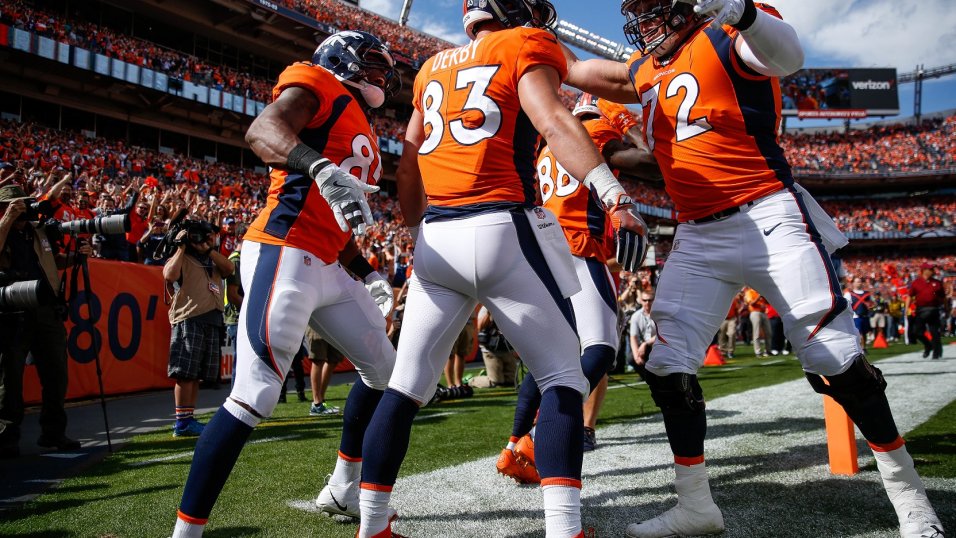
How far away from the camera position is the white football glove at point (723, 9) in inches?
94.8

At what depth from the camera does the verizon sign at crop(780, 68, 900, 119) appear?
48969 mm

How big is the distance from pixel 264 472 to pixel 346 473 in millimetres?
1261

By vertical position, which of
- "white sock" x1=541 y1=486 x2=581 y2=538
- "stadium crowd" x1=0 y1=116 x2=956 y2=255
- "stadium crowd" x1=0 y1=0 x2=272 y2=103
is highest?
"stadium crowd" x1=0 y1=0 x2=272 y2=103

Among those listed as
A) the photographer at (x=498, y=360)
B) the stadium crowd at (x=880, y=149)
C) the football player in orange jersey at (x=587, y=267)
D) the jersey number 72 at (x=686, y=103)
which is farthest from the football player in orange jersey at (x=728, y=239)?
the stadium crowd at (x=880, y=149)

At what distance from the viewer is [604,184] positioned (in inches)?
84.5

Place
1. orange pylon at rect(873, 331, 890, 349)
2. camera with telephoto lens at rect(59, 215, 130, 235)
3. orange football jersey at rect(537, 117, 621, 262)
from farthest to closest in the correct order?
orange pylon at rect(873, 331, 890, 349) < orange football jersey at rect(537, 117, 621, 262) < camera with telephoto lens at rect(59, 215, 130, 235)

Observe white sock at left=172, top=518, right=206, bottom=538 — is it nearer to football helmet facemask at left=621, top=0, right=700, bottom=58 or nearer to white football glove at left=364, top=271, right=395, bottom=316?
white football glove at left=364, top=271, right=395, bottom=316

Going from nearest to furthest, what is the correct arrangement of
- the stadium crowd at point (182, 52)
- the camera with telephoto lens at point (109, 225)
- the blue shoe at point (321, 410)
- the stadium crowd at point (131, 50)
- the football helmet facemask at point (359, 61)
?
the football helmet facemask at point (359, 61) → the camera with telephoto lens at point (109, 225) → the blue shoe at point (321, 410) → the stadium crowd at point (131, 50) → the stadium crowd at point (182, 52)

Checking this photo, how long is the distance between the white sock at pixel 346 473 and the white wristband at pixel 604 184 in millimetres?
1791

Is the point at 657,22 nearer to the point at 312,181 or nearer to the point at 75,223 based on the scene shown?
the point at 312,181

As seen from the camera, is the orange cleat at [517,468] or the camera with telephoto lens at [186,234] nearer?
the orange cleat at [517,468]

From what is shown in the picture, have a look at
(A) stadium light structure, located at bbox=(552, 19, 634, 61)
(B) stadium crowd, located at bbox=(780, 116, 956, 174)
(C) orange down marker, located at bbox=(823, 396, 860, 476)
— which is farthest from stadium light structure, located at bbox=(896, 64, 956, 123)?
(C) orange down marker, located at bbox=(823, 396, 860, 476)

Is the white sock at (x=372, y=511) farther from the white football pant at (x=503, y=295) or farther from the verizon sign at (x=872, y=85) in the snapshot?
the verizon sign at (x=872, y=85)

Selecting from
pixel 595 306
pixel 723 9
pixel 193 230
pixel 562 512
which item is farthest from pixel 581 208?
pixel 193 230
